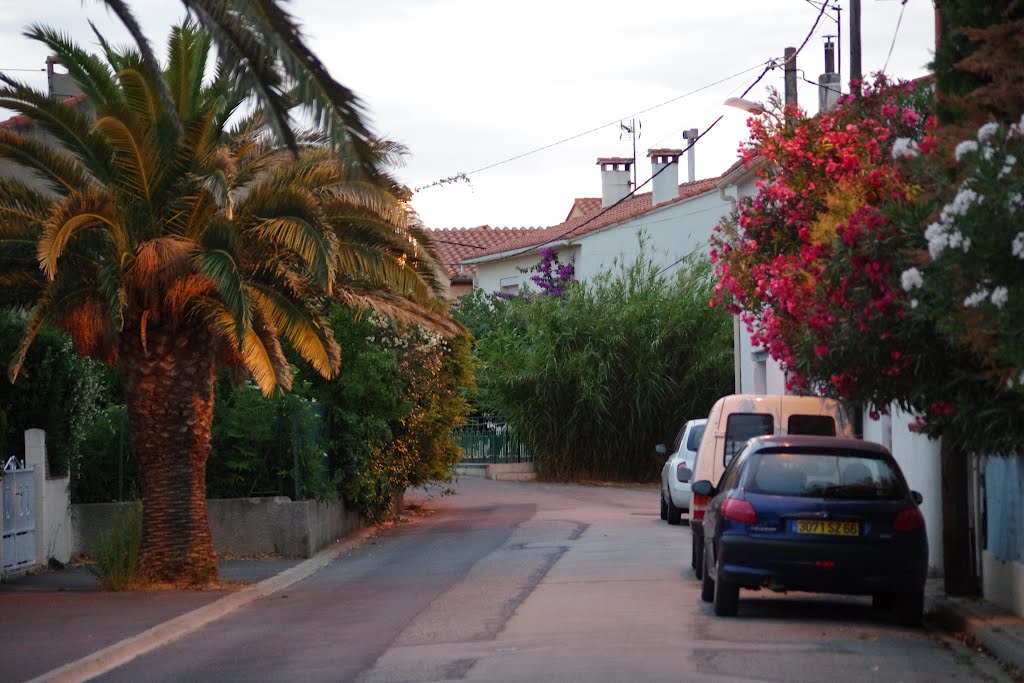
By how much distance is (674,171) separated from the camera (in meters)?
50.3

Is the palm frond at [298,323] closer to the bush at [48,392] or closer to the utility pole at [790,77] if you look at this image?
the bush at [48,392]

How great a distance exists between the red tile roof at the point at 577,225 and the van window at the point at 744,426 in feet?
83.4

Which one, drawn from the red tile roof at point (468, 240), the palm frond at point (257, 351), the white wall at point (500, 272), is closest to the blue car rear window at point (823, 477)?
the palm frond at point (257, 351)

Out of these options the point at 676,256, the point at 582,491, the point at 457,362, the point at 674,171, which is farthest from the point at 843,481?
the point at 674,171

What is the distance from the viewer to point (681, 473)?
80.7 ft

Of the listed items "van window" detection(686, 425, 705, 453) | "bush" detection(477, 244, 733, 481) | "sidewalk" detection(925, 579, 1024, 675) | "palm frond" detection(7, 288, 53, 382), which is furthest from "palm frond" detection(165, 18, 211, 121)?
"bush" detection(477, 244, 733, 481)

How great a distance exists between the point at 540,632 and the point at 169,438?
6.36 m

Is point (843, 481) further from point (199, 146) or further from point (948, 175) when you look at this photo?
point (199, 146)

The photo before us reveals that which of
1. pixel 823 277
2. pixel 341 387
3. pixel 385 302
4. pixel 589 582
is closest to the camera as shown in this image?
pixel 823 277

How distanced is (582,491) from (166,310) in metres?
21.3

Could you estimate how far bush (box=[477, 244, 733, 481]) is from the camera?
131ft

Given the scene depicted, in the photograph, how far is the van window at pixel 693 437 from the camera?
24875mm

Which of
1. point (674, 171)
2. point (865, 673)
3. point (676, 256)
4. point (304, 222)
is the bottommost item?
point (865, 673)

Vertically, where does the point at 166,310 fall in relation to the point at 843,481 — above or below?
above
